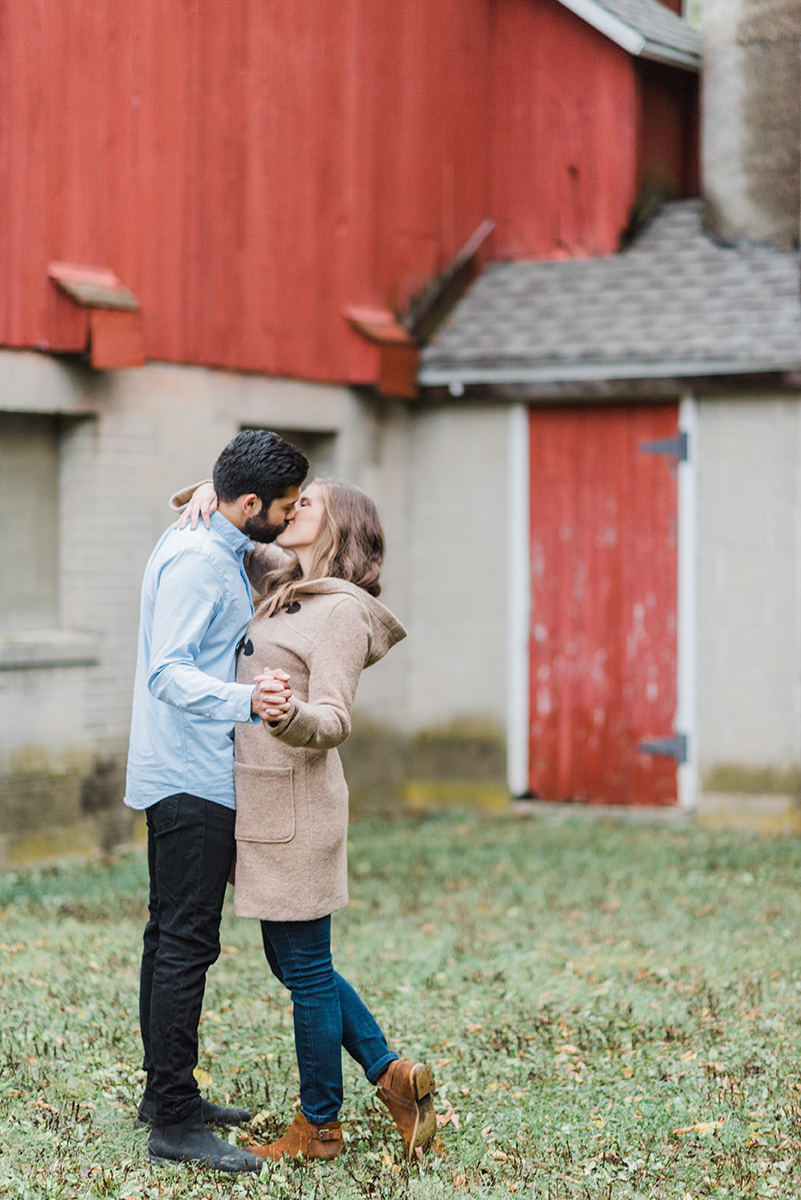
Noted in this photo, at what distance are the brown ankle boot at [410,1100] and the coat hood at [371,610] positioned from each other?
1.12 m

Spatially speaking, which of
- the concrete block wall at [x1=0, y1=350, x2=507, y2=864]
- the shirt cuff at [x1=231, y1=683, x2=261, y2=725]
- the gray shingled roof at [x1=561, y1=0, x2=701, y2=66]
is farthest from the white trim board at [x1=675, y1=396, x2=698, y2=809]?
the shirt cuff at [x1=231, y1=683, x2=261, y2=725]

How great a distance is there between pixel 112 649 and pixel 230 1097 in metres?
4.46

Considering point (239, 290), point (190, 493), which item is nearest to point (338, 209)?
point (239, 290)

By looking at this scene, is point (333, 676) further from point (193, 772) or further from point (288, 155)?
point (288, 155)

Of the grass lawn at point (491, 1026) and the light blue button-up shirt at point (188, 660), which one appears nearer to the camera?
the light blue button-up shirt at point (188, 660)

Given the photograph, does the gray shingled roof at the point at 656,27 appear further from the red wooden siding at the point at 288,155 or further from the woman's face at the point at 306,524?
the woman's face at the point at 306,524

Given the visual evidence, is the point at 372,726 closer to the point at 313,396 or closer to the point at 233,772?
the point at 313,396

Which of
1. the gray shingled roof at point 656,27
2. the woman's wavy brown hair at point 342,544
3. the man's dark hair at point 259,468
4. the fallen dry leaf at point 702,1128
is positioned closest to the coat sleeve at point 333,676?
the woman's wavy brown hair at point 342,544

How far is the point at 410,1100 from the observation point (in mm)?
4320

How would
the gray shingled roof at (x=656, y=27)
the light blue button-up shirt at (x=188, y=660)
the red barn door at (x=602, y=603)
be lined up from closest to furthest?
the light blue button-up shirt at (x=188, y=660) < the red barn door at (x=602, y=603) < the gray shingled roof at (x=656, y=27)

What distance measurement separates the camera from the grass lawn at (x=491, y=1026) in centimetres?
431

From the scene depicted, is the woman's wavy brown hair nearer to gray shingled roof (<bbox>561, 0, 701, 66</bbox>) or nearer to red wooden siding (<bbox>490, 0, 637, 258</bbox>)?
red wooden siding (<bbox>490, 0, 637, 258</bbox>)

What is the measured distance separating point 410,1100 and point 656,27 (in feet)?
31.2

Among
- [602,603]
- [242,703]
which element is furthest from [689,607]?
[242,703]
